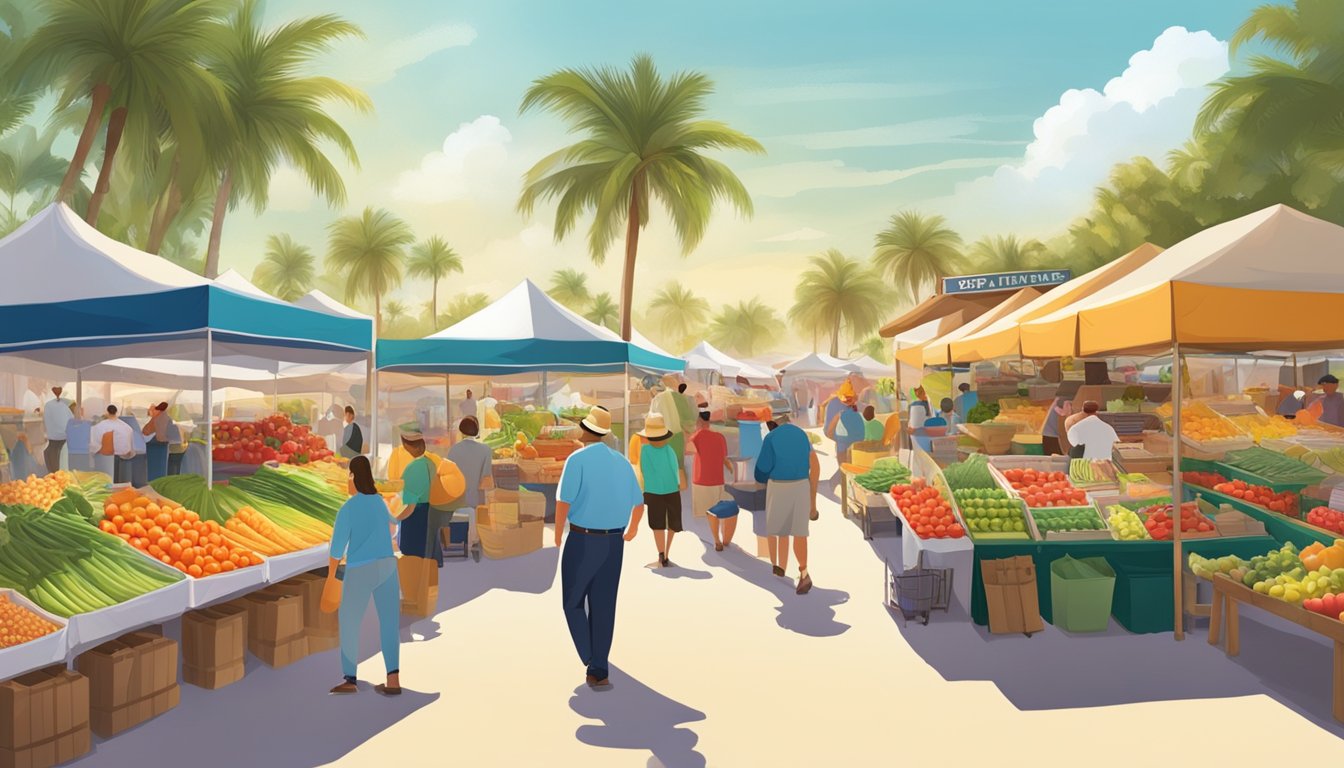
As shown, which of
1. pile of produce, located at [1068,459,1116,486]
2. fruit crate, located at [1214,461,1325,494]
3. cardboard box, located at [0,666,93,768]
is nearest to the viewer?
cardboard box, located at [0,666,93,768]

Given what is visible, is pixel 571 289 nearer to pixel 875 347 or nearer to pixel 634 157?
pixel 875 347

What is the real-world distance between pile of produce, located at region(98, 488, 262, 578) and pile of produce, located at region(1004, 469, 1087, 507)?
6709mm

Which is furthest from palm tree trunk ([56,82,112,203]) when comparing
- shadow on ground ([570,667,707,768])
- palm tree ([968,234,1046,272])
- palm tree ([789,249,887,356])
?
palm tree ([789,249,887,356])

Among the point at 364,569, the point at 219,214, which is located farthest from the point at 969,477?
the point at 219,214

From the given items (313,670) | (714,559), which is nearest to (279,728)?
(313,670)

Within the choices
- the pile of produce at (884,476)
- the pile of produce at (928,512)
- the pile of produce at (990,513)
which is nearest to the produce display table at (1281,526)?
the pile of produce at (990,513)

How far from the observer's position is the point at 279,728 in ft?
16.4

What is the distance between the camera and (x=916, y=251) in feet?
210

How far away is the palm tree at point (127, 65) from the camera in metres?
16.7

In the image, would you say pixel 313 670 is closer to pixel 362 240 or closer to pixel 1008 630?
pixel 1008 630

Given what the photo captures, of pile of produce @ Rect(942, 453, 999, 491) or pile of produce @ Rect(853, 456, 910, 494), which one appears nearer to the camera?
pile of produce @ Rect(942, 453, 999, 491)

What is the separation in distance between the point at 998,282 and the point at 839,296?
223 ft

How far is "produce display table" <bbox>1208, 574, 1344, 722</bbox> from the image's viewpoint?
5156 mm

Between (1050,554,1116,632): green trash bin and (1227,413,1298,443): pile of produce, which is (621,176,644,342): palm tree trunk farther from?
(1050,554,1116,632): green trash bin
